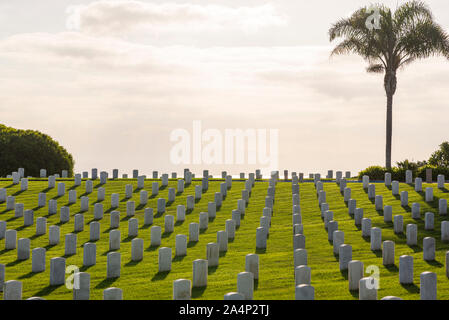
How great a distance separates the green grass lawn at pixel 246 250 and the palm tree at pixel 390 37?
12289mm

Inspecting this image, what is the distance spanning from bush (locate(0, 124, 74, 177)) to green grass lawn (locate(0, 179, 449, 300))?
9.84 m

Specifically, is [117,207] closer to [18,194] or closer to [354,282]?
[18,194]

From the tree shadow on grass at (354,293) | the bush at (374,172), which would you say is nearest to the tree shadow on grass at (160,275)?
the tree shadow on grass at (354,293)

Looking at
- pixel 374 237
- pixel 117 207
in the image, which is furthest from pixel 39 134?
pixel 374 237

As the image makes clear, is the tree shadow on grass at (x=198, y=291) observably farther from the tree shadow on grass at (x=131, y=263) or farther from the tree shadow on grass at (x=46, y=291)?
the tree shadow on grass at (x=131, y=263)

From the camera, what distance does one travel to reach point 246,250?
1875 centimetres

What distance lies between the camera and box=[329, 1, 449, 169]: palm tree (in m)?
39.3

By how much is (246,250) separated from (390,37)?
25.5 metres

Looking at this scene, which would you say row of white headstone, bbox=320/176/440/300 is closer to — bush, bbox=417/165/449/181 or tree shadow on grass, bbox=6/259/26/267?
tree shadow on grass, bbox=6/259/26/267

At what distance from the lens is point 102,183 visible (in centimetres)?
3222

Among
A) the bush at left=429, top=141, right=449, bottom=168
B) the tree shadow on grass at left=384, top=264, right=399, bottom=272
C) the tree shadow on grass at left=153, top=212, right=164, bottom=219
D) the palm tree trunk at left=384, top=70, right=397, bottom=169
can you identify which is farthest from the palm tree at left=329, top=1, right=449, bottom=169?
the tree shadow on grass at left=384, top=264, right=399, bottom=272

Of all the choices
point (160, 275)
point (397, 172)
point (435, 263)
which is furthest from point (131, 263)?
point (397, 172)
